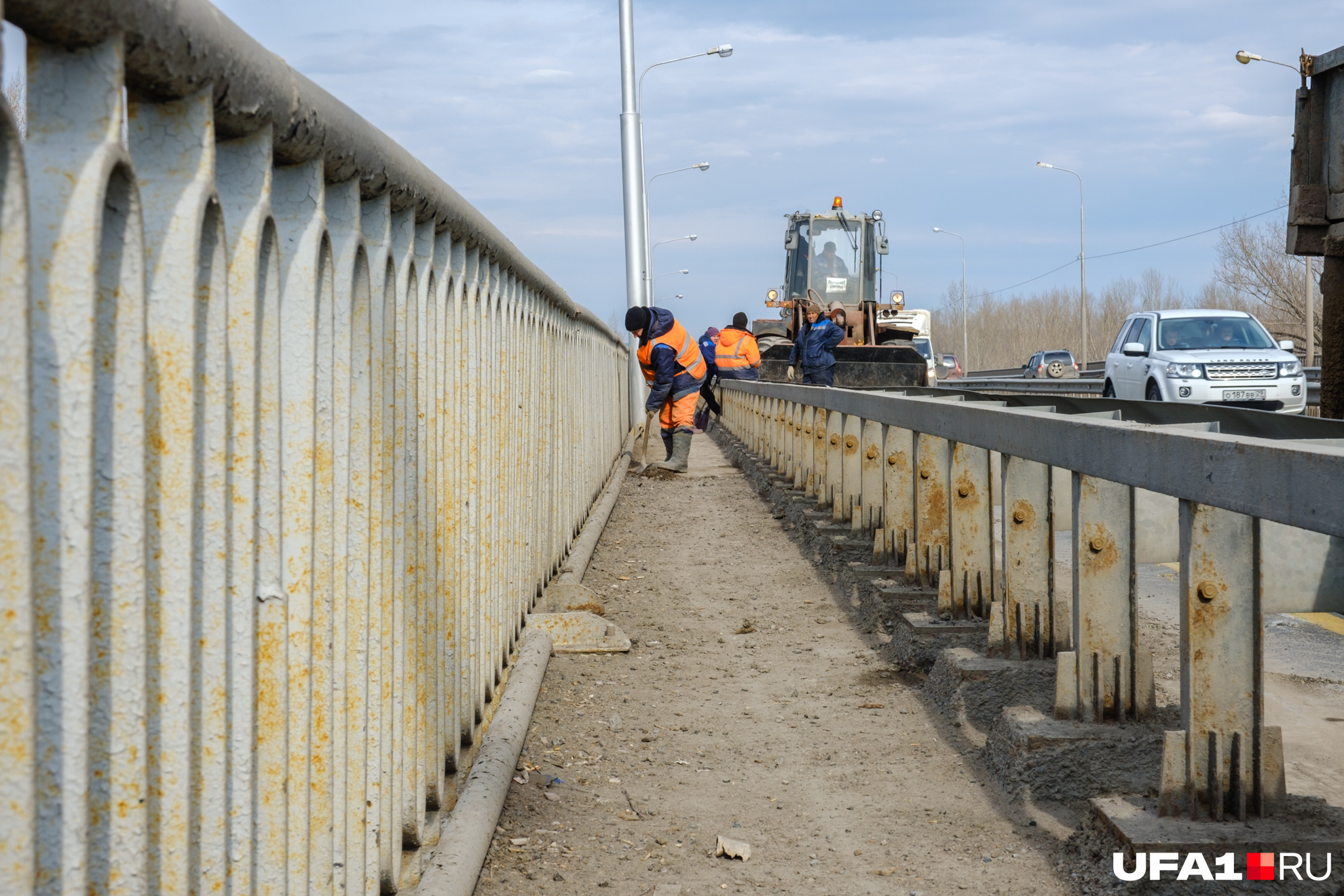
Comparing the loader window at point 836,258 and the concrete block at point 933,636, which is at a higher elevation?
the loader window at point 836,258

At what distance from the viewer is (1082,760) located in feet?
11.8

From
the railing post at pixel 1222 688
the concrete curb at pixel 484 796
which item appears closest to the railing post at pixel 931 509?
the concrete curb at pixel 484 796

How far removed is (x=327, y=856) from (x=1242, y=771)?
Answer: 2095mm

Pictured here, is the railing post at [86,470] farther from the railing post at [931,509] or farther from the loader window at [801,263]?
the loader window at [801,263]

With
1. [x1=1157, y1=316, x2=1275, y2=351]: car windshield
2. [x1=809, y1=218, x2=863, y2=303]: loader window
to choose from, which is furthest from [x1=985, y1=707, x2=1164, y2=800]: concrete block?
[x1=809, y1=218, x2=863, y2=303]: loader window

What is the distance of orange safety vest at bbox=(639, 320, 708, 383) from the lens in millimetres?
14852

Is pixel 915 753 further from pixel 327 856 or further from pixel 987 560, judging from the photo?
pixel 327 856

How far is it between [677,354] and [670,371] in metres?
0.27

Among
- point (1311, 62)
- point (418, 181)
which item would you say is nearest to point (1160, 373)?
point (1311, 62)

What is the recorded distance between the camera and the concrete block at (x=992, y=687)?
14.2 ft

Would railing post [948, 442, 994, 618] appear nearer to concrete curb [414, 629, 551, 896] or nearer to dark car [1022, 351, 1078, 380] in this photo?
concrete curb [414, 629, 551, 896]

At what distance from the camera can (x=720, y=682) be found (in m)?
5.24

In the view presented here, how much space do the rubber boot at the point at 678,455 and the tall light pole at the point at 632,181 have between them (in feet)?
16.3

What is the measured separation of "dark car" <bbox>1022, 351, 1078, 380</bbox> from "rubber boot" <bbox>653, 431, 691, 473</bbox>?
4839 cm
